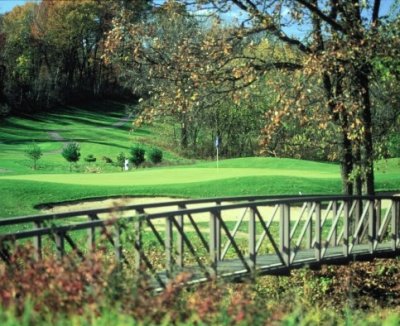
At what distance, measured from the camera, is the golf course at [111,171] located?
2311 centimetres

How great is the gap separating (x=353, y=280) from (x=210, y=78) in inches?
208

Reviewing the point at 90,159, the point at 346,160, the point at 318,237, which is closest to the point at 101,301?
the point at 318,237

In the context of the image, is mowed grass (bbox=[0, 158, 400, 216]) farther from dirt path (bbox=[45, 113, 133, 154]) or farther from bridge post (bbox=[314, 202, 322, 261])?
dirt path (bbox=[45, 113, 133, 154])

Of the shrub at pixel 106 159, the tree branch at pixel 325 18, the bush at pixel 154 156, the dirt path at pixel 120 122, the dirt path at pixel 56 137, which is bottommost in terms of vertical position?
the shrub at pixel 106 159

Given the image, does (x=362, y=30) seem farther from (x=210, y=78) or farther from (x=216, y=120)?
(x=216, y=120)

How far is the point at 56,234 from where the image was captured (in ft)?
23.3

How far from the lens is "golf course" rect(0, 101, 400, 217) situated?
75.8 feet

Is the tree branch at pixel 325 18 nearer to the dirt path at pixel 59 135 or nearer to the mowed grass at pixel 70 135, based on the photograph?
the mowed grass at pixel 70 135

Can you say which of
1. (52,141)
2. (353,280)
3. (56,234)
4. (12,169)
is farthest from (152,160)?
(56,234)

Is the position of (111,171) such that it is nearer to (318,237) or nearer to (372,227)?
(372,227)

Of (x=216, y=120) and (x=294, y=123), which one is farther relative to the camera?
(x=216, y=120)

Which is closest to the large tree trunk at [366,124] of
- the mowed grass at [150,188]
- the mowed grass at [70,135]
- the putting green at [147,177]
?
the mowed grass at [150,188]

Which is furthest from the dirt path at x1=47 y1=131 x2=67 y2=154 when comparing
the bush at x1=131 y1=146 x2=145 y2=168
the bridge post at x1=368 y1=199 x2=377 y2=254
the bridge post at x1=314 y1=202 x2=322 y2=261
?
the bridge post at x1=314 y1=202 x2=322 y2=261

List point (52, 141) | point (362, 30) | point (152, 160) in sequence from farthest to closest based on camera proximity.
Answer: point (52, 141), point (152, 160), point (362, 30)
